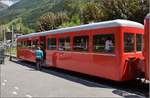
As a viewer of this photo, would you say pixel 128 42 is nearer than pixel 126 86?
Yes

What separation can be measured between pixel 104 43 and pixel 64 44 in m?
4.68

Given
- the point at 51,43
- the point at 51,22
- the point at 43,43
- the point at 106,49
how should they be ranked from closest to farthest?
the point at 106,49 → the point at 51,43 → the point at 43,43 → the point at 51,22

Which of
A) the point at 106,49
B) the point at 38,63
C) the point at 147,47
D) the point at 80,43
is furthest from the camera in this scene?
the point at 38,63

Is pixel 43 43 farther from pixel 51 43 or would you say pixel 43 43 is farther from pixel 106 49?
pixel 106 49

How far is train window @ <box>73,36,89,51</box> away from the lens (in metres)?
15.0

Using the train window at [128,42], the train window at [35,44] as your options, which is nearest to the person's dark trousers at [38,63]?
the train window at [35,44]

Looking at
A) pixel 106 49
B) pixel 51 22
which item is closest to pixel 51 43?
pixel 106 49

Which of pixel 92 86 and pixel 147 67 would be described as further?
pixel 92 86

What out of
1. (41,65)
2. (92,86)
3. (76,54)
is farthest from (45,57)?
(92,86)

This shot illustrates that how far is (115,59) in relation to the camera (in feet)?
41.5

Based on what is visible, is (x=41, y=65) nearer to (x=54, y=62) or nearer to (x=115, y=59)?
(x=54, y=62)

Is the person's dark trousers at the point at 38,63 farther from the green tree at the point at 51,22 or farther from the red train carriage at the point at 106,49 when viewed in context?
the green tree at the point at 51,22

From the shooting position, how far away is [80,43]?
15680 millimetres

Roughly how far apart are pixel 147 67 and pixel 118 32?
6.04ft
